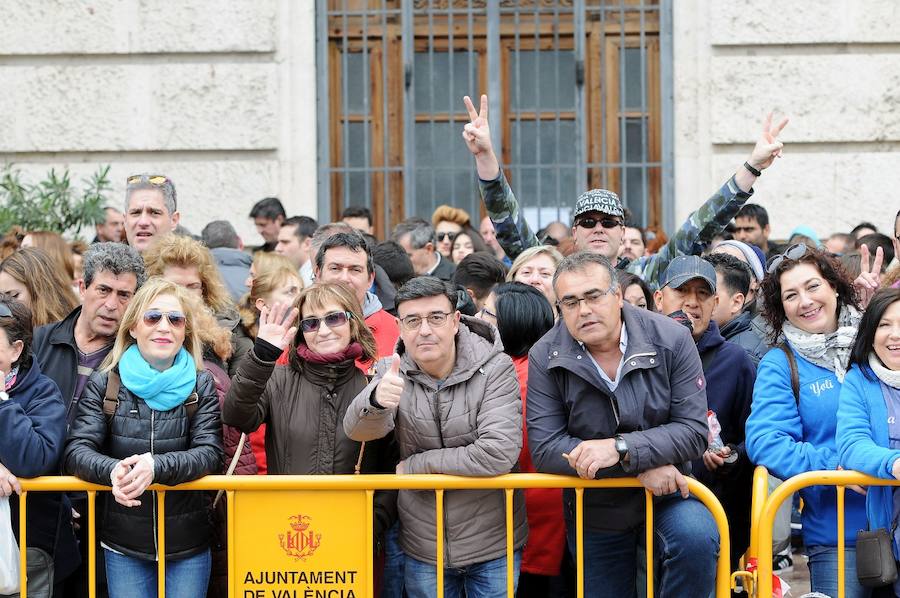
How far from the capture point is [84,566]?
16.0ft

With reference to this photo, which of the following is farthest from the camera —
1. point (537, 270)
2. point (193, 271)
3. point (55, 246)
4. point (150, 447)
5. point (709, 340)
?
point (55, 246)

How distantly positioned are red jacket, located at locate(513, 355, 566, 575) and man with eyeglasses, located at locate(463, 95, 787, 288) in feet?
4.07

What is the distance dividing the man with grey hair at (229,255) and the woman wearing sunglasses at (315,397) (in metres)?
2.36

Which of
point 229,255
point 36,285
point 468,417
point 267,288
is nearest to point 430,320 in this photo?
point 468,417

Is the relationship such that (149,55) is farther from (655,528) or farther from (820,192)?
(655,528)

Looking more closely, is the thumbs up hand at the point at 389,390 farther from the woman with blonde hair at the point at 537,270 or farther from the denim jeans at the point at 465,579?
the woman with blonde hair at the point at 537,270

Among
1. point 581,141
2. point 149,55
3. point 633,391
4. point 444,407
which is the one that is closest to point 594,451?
point 633,391

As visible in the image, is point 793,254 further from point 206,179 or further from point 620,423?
point 206,179

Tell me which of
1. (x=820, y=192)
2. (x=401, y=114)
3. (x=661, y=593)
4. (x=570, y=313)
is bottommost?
(x=661, y=593)

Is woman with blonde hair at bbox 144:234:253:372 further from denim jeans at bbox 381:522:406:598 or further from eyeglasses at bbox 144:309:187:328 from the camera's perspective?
denim jeans at bbox 381:522:406:598

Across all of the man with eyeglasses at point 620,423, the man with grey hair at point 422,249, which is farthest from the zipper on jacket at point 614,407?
the man with grey hair at point 422,249

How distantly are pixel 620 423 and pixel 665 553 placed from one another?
1.63 ft

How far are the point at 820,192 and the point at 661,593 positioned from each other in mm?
5649

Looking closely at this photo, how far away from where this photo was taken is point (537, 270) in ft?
19.9
